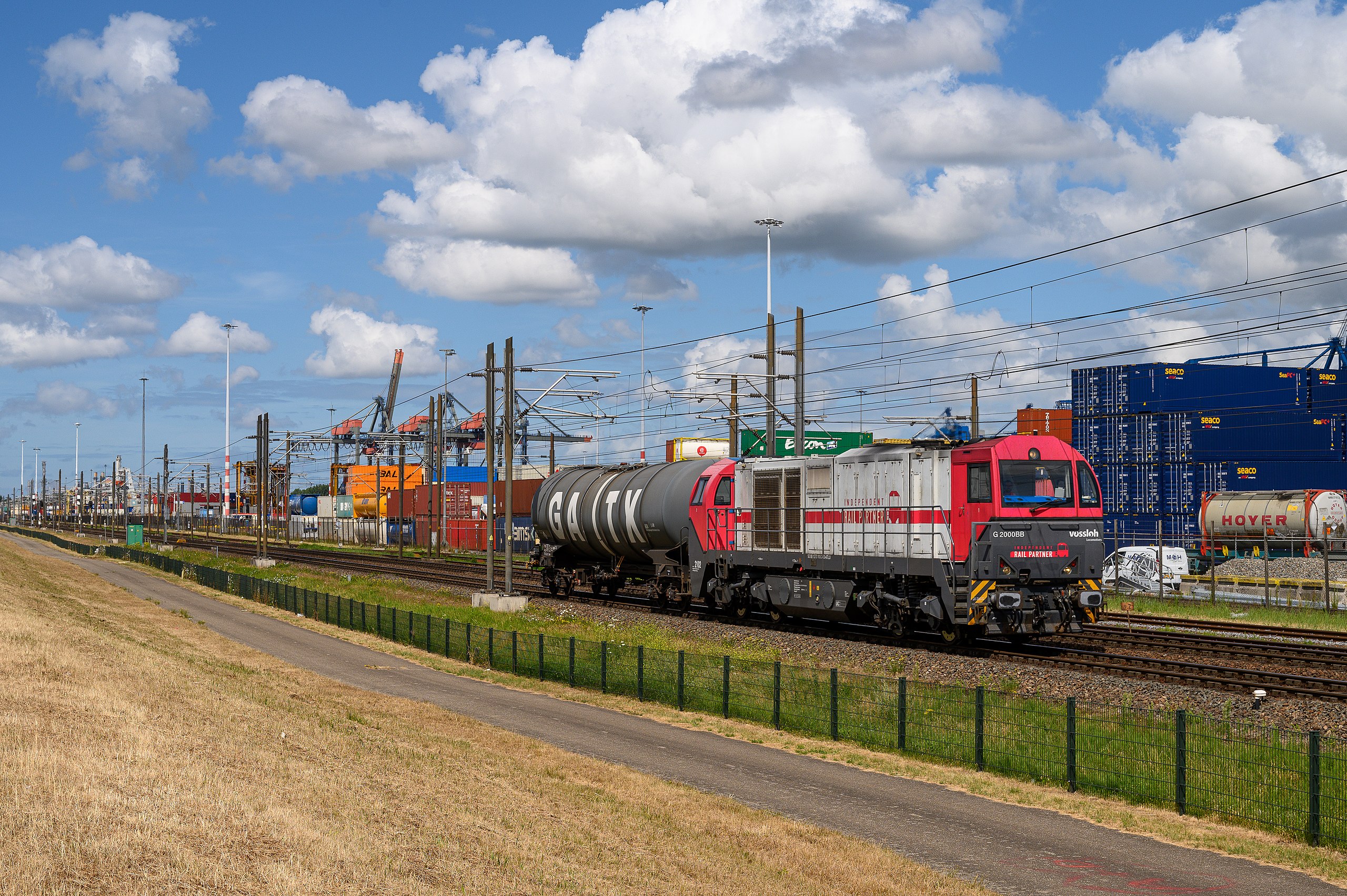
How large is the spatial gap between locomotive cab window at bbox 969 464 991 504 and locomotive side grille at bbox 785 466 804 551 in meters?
6.59

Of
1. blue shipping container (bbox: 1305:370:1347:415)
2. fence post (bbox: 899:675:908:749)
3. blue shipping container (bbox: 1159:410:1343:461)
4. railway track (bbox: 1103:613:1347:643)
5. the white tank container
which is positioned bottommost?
railway track (bbox: 1103:613:1347:643)

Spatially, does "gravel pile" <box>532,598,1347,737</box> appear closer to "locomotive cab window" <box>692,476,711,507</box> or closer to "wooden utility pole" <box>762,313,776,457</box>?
"locomotive cab window" <box>692,476,711,507</box>

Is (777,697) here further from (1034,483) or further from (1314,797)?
(1034,483)

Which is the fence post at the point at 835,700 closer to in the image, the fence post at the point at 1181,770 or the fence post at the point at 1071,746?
the fence post at the point at 1071,746

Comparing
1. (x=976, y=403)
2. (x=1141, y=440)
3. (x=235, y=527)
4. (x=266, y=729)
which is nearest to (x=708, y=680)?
(x=266, y=729)

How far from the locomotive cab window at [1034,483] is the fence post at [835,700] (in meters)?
9.41

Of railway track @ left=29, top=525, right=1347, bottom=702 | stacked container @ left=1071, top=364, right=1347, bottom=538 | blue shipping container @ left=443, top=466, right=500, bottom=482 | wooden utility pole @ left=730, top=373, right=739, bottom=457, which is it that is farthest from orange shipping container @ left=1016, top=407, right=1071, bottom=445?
blue shipping container @ left=443, top=466, right=500, bottom=482

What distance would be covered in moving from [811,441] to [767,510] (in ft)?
184

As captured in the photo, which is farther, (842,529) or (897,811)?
(842,529)

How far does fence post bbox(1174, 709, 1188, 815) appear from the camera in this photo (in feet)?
48.2

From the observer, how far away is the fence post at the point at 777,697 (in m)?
20.7

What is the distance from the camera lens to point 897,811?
14.7 metres

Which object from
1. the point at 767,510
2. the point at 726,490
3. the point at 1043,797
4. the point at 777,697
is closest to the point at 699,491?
the point at 726,490

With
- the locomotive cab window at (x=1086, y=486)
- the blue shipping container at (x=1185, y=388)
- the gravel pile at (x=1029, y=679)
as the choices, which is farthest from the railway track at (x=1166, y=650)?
the blue shipping container at (x=1185, y=388)
